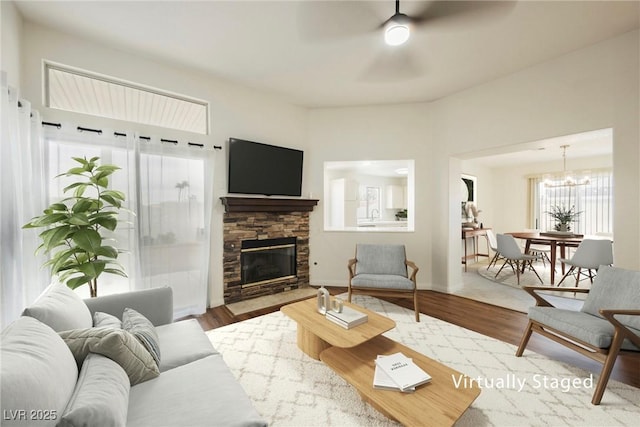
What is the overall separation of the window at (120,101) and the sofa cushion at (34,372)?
2574mm

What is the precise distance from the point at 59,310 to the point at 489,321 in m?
3.83

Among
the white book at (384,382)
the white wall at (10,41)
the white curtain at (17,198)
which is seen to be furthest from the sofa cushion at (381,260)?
the white wall at (10,41)

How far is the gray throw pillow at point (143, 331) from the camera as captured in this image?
4.87 ft

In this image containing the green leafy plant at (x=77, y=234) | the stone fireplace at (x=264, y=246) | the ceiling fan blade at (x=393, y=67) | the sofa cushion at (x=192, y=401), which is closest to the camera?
the sofa cushion at (x=192, y=401)

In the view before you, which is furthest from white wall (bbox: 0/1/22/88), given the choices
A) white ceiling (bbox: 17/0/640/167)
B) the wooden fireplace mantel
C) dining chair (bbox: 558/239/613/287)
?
dining chair (bbox: 558/239/613/287)

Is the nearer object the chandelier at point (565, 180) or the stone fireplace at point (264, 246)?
the stone fireplace at point (264, 246)

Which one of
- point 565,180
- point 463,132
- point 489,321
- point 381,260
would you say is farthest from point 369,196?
point 489,321

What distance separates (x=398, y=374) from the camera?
158 centimetres

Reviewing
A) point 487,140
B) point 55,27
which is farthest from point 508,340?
point 55,27

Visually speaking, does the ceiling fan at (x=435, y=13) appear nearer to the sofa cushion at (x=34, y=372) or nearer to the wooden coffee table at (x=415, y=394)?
the wooden coffee table at (x=415, y=394)

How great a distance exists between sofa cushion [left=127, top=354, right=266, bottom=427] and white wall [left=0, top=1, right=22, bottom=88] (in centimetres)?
262

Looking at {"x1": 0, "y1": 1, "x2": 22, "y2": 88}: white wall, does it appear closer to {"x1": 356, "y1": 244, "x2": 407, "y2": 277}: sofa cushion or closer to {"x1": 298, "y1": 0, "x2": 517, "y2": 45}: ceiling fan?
{"x1": 298, "y1": 0, "x2": 517, "y2": 45}: ceiling fan

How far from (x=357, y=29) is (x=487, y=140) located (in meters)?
2.36

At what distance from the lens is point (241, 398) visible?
4.14 ft
